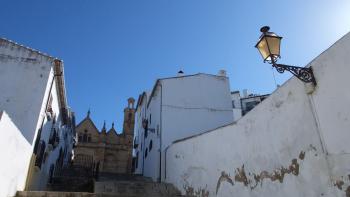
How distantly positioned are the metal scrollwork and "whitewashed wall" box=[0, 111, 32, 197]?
609 centimetres

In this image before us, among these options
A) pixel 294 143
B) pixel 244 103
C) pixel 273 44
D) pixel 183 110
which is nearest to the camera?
pixel 273 44

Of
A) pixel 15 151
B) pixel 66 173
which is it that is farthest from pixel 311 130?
pixel 66 173

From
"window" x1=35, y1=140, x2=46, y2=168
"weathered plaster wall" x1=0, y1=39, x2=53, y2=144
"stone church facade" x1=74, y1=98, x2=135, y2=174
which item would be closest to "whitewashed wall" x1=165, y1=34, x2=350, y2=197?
"window" x1=35, y1=140, x2=46, y2=168

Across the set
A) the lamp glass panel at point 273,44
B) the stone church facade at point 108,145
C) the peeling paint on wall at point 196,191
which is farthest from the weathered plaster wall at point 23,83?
the stone church facade at point 108,145

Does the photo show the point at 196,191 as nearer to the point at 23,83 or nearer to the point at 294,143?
the point at 294,143

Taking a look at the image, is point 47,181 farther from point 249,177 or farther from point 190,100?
point 249,177

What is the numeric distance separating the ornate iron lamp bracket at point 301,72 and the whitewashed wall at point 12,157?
240 inches

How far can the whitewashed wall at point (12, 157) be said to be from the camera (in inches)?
281

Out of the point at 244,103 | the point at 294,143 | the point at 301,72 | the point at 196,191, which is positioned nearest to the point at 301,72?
the point at 301,72

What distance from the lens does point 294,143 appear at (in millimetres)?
6824

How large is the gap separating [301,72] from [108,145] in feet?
116

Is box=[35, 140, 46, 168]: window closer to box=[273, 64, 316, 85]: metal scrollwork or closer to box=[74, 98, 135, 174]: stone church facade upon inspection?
box=[273, 64, 316, 85]: metal scrollwork

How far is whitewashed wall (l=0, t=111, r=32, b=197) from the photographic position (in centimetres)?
712

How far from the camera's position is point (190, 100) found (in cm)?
1848
